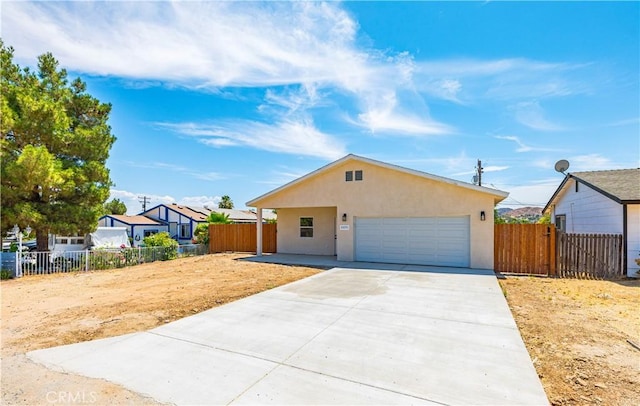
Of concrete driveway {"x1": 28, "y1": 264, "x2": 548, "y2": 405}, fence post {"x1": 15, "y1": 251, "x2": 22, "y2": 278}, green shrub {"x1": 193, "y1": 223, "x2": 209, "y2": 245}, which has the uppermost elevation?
green shrub {"x1": 193, "y1": 223, "x2": 209, "y2": 245}

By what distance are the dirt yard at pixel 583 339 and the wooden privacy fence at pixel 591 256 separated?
70.2 inches

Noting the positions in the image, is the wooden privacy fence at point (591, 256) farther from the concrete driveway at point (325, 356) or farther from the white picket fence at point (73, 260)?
the white picket fence at point (73, 260)

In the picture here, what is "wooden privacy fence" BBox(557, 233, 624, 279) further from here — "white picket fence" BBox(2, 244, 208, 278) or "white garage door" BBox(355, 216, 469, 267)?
"white picket fence" BBox(2, 244, 208, 278)

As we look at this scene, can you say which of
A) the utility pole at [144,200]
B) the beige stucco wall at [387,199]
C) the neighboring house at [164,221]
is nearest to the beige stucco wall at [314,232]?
the beige stucco wall at [387,199]

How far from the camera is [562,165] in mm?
14680

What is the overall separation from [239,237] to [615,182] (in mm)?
17344

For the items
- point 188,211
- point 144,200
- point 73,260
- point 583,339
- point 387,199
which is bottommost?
point 73,260

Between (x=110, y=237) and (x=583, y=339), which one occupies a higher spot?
(x=583, y=339)

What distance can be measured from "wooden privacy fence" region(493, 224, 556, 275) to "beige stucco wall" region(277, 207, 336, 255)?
749 cm

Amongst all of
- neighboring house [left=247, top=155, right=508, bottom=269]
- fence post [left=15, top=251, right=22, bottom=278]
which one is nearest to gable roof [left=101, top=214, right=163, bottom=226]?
fence post [left=15, top=251, right=22, bottom=278]

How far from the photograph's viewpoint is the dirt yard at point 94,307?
3.25 m

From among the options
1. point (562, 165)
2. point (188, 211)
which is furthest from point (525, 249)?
point (188, 211)

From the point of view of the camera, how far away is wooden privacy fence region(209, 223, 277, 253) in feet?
57.1

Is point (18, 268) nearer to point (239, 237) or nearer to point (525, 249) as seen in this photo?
point (239, 237)
